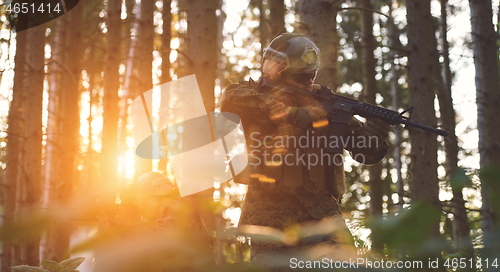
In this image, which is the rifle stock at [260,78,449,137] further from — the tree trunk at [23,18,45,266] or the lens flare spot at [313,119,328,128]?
the tree trunk at [23,18,45,266]

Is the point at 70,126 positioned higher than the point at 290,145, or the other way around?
the point at 70,126

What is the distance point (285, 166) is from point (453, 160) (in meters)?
6.03

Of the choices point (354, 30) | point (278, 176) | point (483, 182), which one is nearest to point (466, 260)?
point (483, 182)

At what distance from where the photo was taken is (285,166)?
3301 mm

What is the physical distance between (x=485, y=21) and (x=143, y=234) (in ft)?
26.9

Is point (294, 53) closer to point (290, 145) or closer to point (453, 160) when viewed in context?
point (290, 145)

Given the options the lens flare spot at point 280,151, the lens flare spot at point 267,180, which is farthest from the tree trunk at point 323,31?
the lens flare spot at point 267,180

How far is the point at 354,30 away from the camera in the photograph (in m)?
15.5

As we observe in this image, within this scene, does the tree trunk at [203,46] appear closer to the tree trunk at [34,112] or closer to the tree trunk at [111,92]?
the tree trunk at [34,112]

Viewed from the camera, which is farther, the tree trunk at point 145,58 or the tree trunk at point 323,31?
the tree trunk at point 145,58

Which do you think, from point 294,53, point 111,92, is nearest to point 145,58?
point 111,92

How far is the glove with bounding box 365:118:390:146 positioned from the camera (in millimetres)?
3238

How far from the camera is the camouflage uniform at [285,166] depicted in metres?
3.23

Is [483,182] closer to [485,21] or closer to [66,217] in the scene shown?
[66,217]
